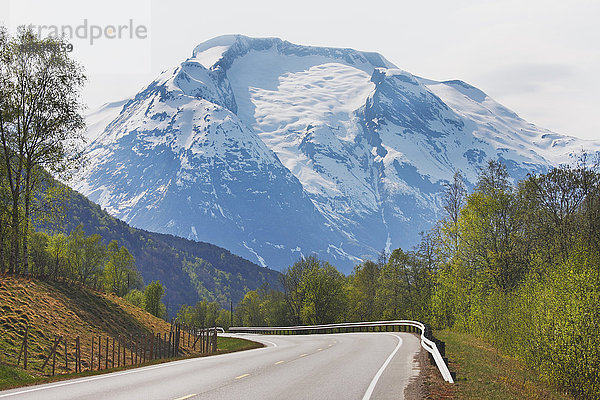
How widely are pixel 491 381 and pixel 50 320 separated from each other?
20.5m

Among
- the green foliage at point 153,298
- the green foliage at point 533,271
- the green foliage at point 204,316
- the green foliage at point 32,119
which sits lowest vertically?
the green foliage at point 204,316

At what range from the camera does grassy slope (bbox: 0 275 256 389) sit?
22219 mm

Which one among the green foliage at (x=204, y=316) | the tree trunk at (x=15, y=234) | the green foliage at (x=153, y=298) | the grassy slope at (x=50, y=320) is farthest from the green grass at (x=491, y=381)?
the green foliage at (x=204, y=316)

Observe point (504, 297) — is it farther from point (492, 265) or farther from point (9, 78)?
point (9, 78)

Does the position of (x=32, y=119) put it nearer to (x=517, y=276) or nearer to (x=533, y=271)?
(x=533, y=271)

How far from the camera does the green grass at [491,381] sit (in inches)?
592

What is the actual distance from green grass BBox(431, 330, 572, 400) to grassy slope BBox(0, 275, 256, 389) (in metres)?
13.1

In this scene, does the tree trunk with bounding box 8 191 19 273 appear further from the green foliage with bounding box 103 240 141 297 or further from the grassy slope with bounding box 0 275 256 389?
the green foliage with bounding box 103 240 141 297

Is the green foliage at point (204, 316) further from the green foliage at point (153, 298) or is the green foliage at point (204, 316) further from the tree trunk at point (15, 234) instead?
the tree trunk at point (15, 234)

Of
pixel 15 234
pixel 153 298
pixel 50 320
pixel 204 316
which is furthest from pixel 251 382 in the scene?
pixel 204 316

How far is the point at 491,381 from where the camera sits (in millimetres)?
17328

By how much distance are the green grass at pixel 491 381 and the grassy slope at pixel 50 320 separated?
13119mm

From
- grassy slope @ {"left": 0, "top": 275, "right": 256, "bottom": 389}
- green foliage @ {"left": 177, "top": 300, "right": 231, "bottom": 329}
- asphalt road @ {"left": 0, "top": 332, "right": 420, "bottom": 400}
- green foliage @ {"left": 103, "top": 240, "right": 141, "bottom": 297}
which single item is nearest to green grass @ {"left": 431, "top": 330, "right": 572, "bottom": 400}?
asphalt road @ {"left": 0, "top": 332, "right": 420, "bottom": 400}

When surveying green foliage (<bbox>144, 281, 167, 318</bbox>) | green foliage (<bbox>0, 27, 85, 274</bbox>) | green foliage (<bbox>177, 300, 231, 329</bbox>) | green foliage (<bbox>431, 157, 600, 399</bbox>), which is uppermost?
green foliage (<bbox>0, 27, 85, 274</bbox>)
